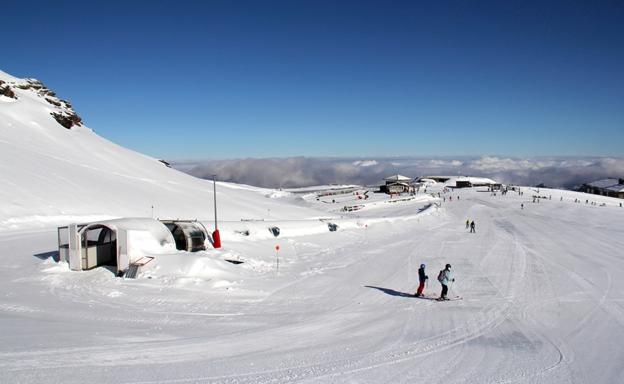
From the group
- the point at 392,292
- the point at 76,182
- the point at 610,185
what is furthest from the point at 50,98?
the point at 610,185

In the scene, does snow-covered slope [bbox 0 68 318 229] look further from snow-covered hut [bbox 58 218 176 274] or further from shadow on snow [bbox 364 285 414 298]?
shadow on snow [bbox 364 285 414 298]

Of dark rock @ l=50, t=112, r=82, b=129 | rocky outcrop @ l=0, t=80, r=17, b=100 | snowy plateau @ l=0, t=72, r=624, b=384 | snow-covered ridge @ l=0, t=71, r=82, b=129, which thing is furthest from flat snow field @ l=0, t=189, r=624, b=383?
rocky outcrop @ l=0, t=80, r=17, b=100

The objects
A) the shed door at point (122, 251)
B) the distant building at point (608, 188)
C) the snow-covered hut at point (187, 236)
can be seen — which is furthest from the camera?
the distant building at point (608, 188)

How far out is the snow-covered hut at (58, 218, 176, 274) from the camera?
50.4ft

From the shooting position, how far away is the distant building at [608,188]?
99125 millimetres

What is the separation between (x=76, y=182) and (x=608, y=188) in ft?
390

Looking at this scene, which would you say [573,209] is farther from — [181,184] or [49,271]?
[49,271]

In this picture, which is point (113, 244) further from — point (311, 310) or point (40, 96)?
point (40, 96)

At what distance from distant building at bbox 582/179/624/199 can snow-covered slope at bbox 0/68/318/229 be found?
89.5 m

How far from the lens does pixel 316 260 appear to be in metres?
21.5

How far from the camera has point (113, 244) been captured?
17.1 m

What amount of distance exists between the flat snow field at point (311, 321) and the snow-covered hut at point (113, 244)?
2.22 ft

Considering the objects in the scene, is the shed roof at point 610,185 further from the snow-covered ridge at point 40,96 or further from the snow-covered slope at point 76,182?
the snow-covered ridge at point 40,96

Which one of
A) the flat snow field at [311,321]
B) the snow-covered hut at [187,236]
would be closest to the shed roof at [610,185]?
the flat snow field at [311,321]
